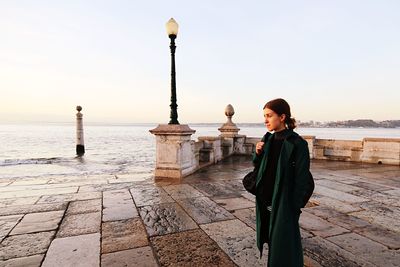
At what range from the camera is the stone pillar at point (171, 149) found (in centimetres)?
698

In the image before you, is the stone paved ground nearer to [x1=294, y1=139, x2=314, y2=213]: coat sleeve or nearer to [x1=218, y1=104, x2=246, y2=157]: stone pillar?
[x1=294, y1=139, x2=314, y2=213]: coat sleeve

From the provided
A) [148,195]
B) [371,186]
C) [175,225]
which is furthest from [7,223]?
[371,186]

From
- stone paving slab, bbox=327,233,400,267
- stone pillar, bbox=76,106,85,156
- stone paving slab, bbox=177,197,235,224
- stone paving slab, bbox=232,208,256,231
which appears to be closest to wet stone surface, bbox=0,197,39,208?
stone paving slab, bbox=177,197,235,224

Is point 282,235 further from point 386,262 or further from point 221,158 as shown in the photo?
point 221,158

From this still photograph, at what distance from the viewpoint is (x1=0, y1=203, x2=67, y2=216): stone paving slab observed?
14.0 ft

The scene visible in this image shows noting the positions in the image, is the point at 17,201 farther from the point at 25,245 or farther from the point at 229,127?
the point at 229,127

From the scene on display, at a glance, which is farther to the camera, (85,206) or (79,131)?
(79,131)

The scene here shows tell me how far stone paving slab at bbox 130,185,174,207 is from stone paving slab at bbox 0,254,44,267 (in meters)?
1.98

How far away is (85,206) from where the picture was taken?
4559 mm

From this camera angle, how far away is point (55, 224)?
371cm

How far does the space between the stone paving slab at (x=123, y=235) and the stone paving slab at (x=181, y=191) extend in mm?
1472

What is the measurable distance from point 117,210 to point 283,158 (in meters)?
3.34

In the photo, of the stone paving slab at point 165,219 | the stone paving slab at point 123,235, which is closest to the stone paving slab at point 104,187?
the stone paving slab at point 165,219

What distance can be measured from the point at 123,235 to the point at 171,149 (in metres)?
3.89
